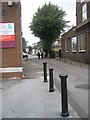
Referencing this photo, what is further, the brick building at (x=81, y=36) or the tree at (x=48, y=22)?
the tree at (x=48, y=22)

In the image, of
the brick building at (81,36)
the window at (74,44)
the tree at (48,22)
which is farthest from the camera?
the tree at (48,22)

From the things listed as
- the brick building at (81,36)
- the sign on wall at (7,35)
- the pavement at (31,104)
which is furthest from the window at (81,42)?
the pavement at (31,104)

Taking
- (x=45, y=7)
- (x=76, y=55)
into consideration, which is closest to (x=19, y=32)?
(x=76, y=55)

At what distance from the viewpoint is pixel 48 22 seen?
131ft

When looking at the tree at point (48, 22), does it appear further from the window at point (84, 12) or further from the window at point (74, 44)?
the window at point (84, 12)

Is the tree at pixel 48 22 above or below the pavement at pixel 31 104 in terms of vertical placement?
above

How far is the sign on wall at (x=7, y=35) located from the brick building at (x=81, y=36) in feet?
40.6

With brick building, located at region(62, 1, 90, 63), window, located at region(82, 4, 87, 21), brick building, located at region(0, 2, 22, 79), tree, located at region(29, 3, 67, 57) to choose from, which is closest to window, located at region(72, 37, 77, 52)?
brick building, located at region(62, 1, 90, 63)

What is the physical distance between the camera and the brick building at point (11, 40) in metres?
11.9

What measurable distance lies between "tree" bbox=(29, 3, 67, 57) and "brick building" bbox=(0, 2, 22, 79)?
2813 centimetres

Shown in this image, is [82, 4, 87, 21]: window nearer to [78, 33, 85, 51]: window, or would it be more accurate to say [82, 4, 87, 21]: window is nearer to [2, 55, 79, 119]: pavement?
[78, 33, 85, 51]: window

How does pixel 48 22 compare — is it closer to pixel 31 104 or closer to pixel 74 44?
pixel 74 44

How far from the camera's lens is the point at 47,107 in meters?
6.41

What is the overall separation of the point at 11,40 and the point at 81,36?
15957 mm
